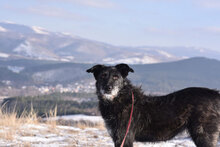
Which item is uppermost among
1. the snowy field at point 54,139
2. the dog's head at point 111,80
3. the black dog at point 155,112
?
the dog's head at point 111,80

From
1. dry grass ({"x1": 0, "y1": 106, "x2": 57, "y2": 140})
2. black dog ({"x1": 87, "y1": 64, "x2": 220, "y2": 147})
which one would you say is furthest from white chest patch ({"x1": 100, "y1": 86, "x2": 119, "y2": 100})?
dry grass ({"x1": 0, "y1": 106, "x2": 57, "y2": 140})

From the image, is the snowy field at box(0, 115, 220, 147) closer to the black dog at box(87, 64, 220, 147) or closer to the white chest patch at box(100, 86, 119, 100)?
the black dog at box(87, 64, 220, 147)

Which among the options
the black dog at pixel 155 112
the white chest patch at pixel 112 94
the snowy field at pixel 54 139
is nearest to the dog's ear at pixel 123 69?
the black dog at pixel 155 112

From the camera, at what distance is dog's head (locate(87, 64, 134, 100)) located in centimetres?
685

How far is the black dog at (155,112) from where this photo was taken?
6379 mm

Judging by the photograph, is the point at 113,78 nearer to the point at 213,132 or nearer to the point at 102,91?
the point at 102,91

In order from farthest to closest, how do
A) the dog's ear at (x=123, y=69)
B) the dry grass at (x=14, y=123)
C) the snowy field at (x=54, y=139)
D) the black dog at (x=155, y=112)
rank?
the dry grass at (x=14, y=123) < the snowy field at (x=54, y=139) < the dog's ear at (x=123, y=69) < the black dog at (x=155, y=112)

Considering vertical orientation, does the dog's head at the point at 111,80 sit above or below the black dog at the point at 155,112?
above

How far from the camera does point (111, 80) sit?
6.89 metres

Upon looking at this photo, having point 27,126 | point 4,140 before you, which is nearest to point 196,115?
point 4,140

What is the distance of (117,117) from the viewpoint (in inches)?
269

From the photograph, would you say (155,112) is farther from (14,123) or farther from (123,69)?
(14,123)

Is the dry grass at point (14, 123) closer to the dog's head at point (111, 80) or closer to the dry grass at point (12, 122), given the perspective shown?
the dry grass at point (12, 122)

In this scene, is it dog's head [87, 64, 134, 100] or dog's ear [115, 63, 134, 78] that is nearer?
dog's head [87, 64, 134, 100]
